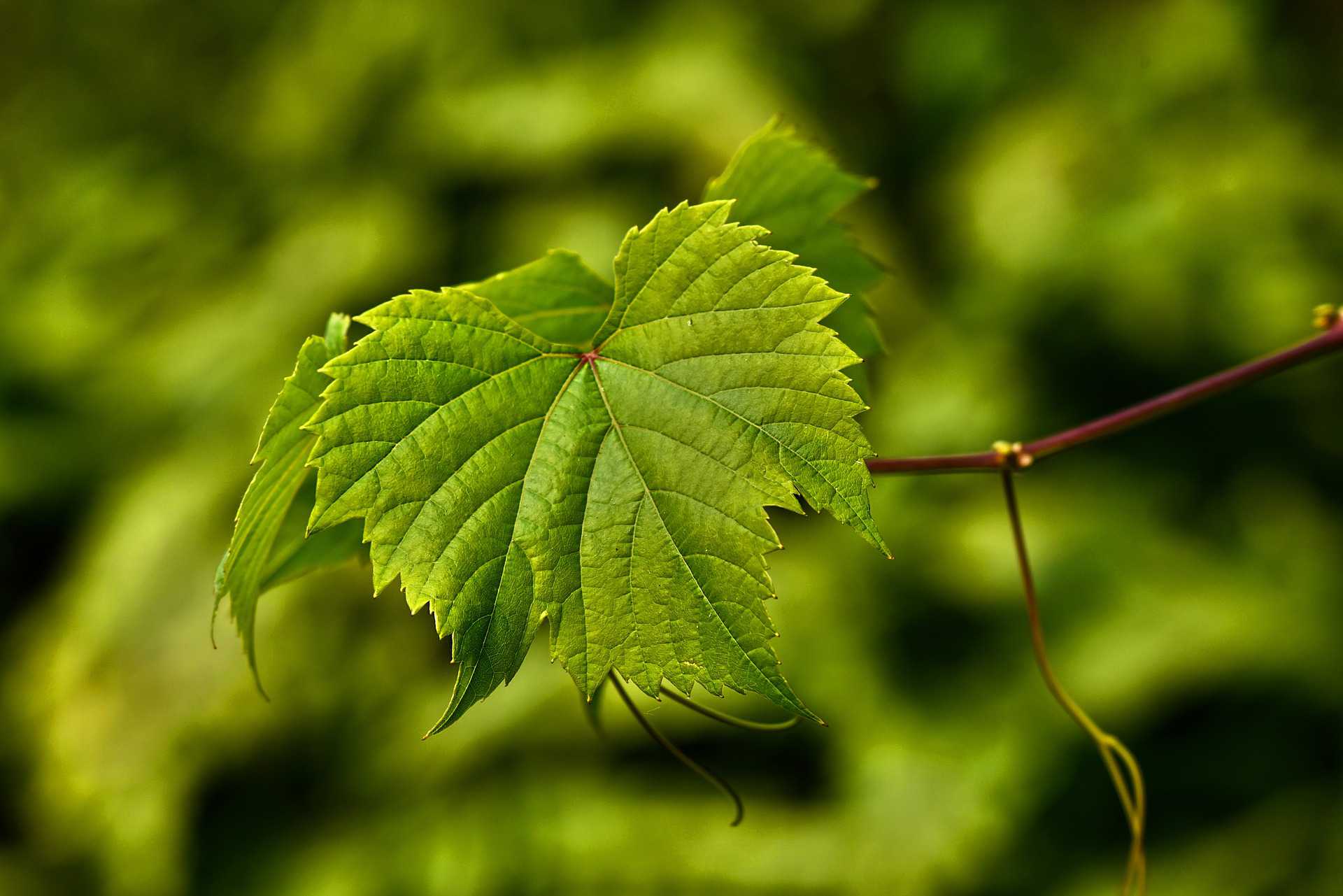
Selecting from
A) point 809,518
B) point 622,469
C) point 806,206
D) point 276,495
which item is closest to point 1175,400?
point 806,206

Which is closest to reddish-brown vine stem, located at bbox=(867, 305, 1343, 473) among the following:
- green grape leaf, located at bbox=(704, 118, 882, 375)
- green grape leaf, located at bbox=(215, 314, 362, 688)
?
Answer: green grape leaf, located at bbox=(704, 118, 882, 375)

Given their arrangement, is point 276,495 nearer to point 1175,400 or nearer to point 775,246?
point 775,246

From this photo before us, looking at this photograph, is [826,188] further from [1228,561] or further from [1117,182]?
[1117,182]

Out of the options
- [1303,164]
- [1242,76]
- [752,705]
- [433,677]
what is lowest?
[752,705]

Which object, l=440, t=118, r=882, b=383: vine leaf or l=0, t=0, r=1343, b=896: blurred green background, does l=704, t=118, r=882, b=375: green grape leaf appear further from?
l=0, t=0, r=1343, b=896: blurred green background

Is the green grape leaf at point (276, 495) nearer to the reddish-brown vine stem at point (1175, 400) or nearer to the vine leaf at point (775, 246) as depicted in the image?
the vine leaf at point (775, 246)

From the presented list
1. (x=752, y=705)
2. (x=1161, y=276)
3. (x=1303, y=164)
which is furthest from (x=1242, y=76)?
(x=752, y=705)
